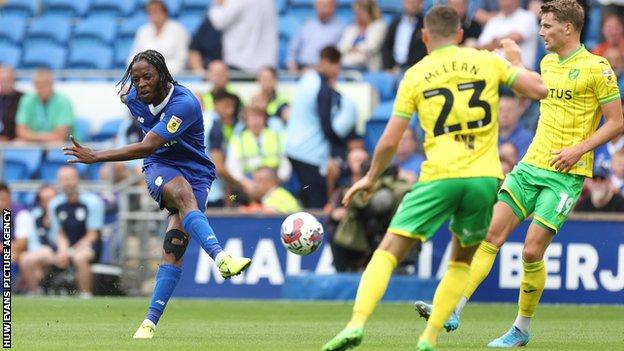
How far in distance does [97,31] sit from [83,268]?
6.49m

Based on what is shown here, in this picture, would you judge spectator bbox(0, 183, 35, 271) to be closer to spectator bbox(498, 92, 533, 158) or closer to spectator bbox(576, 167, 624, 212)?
spectator bbox(498, 92, 533, 158)

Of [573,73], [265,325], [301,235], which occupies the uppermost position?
[573,73]

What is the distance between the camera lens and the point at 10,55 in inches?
926

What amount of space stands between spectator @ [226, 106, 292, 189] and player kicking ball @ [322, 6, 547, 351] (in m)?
10.1

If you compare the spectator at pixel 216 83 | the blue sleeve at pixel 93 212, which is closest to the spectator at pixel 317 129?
the spectator at pixel 216 83

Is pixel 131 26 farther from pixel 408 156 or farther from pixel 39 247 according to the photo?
pixel 408 156

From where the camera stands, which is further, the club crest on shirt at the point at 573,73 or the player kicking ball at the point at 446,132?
the club crest on shirt at the point at 573,73

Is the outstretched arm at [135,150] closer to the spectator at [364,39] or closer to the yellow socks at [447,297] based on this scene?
the yellow socks at [447,297]

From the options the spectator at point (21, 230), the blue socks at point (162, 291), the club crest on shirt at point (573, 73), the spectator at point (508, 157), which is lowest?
the spectator at point (21, 230)

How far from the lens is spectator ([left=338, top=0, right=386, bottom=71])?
20.2 meters

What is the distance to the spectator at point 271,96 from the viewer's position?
19277 millimetres

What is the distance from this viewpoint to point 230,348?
973 centimetres

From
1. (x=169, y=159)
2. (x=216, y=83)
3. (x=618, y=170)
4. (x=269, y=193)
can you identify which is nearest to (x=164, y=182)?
(x=169, y=159)

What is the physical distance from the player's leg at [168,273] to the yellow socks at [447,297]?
8.77 ft
